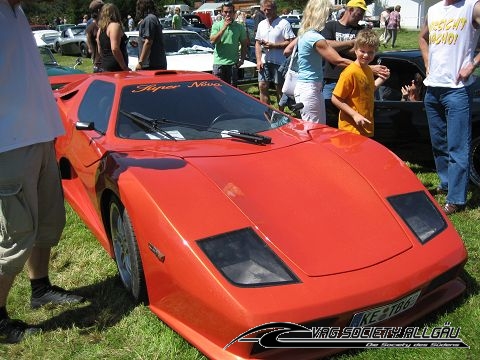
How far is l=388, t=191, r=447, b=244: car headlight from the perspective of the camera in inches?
100

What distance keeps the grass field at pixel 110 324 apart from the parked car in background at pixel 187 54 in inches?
239

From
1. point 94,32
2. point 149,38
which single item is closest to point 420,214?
point 149,38

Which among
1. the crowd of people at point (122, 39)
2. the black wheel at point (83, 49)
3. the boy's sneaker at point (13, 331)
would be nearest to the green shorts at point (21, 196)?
the boy's sneaker at point (13, 331)

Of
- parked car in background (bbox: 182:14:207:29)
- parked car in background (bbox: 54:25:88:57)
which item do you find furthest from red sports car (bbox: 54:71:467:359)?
parked car in background (bbox: 182:14:207:29)

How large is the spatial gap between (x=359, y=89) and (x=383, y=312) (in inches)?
85.8

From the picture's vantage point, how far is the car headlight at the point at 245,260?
6.97 ft

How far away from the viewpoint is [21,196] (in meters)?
2.42

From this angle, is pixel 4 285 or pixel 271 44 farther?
pixel 271 44

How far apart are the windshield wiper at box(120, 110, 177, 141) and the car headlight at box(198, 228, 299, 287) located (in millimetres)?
1123

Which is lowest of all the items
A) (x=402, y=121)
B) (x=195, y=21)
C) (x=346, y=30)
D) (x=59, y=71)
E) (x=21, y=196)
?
(x=195, y=21)

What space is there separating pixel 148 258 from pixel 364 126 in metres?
2.23

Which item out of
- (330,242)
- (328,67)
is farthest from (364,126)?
(330,242)

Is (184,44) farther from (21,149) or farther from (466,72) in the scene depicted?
(21,149)

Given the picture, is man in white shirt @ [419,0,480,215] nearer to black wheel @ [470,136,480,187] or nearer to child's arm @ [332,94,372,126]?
black wheel @ [470,136,480,187]
